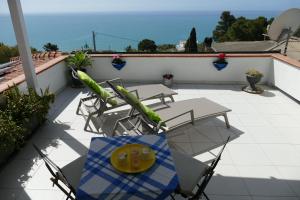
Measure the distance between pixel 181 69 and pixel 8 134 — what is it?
517 cm

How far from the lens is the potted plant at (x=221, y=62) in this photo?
23.9ft

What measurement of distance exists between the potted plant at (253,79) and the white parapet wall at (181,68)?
57 cm

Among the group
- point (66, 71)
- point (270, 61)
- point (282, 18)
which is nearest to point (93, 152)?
point (66, 71)

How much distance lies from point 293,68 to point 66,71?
20.1 feet

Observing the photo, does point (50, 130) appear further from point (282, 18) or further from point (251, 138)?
point (282, 18)

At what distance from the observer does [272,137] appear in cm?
461

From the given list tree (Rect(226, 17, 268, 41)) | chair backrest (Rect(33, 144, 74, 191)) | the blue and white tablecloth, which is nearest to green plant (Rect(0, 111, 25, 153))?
chair backrest (Rect(33, 144, 74, 191))

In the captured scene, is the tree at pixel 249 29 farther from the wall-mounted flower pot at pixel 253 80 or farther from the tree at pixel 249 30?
the wall-mounted flower pot at pixel 253 80

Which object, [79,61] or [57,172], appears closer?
[57,172]

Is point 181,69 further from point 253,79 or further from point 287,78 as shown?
point 287,78

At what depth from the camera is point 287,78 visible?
6512mm

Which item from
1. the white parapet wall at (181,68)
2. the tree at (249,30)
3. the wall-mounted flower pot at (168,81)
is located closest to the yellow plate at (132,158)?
the wall-mounted flower pot at (168,81)

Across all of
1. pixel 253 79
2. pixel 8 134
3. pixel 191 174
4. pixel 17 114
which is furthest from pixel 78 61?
pixel 191 174

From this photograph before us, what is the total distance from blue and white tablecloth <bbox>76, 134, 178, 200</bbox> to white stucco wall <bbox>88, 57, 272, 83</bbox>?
506 cm
